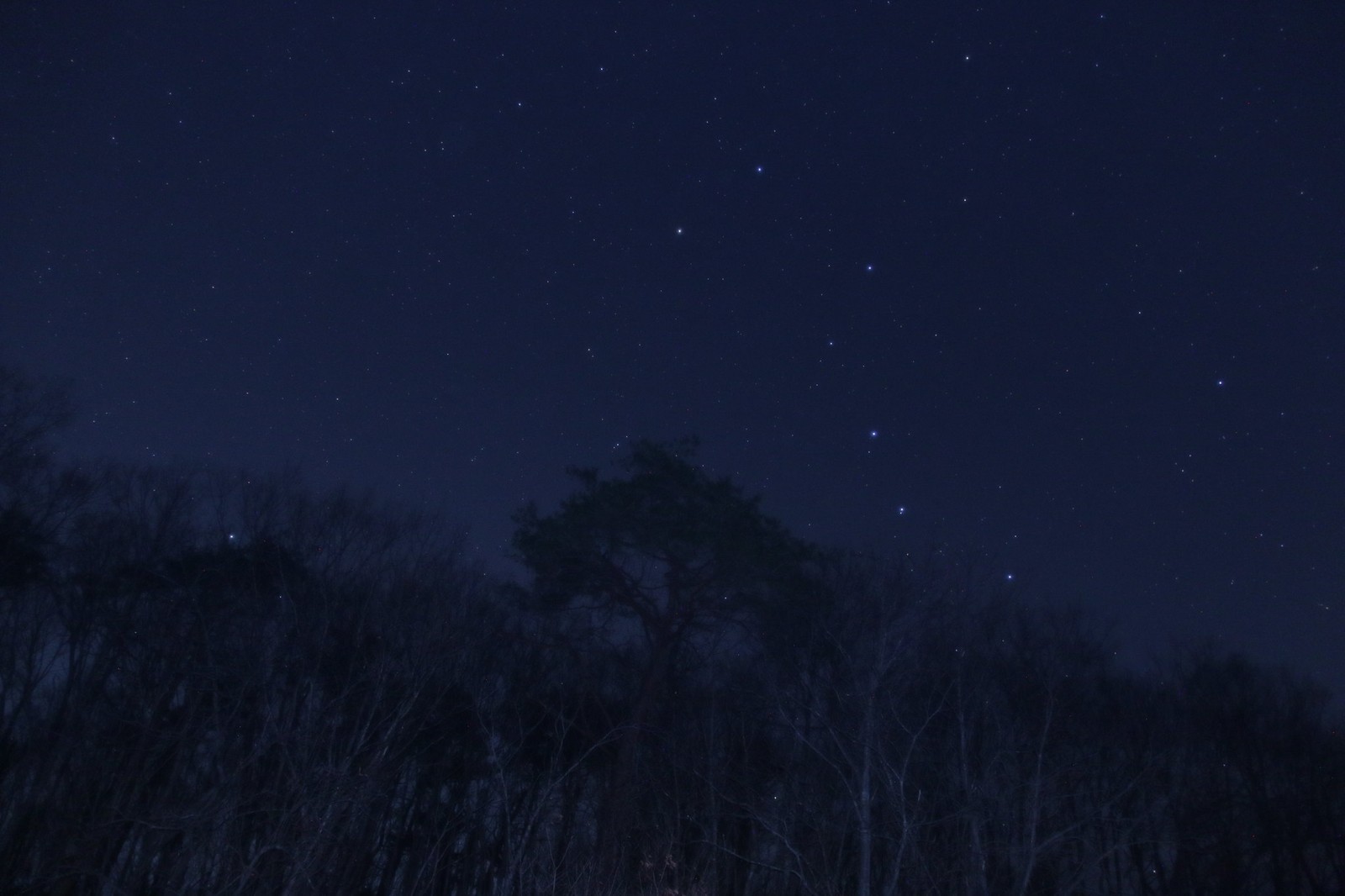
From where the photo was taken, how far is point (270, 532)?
2152cm

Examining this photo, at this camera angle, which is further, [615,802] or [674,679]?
[674,679]

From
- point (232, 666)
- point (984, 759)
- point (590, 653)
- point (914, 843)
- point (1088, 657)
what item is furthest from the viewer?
point (1088, 657)

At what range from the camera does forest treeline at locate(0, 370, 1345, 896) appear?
18125mm

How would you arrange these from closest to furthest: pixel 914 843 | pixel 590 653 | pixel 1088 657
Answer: pixel 914 843
pixel 590 653
pixel 1088 657

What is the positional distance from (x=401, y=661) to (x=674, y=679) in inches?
270

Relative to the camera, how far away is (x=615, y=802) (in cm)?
2069

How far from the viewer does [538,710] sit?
24.9 metres

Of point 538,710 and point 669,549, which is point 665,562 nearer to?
point 669,549

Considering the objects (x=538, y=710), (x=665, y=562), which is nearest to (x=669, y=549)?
(x=665, y=562)

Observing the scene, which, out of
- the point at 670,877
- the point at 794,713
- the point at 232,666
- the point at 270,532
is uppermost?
the point at 270,532

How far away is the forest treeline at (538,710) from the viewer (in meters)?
18.1

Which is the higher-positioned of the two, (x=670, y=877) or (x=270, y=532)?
(x=270, y=532)

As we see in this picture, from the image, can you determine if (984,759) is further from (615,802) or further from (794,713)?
(615,802)

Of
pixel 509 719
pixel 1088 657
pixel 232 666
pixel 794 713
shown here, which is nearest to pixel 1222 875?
pixel 1088 657
